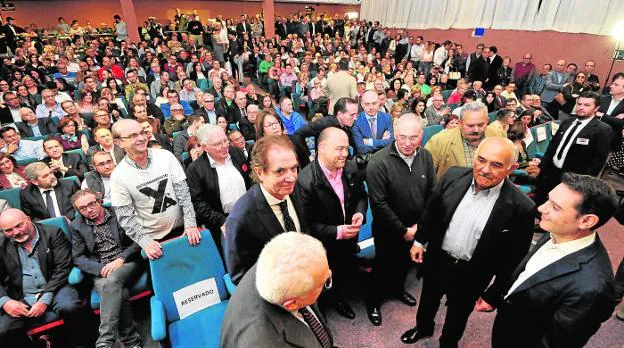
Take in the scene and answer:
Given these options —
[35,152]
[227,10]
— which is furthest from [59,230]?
[227,10]

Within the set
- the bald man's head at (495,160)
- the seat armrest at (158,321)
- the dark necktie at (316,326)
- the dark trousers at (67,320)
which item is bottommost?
the dark trousers at (67,320)

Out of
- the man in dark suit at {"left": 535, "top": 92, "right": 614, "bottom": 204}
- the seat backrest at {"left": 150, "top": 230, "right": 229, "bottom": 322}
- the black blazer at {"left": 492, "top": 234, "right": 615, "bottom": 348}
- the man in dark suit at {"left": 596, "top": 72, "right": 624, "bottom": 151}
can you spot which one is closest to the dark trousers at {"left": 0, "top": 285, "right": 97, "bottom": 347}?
the seat backrest at {"left": 150, "top": 230, "right": 229, "bottom": 322}

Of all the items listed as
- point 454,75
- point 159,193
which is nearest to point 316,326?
point 159,193

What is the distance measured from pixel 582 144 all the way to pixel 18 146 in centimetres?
652

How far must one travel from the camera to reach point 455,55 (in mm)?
9203

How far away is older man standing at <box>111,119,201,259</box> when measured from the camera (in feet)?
6.95

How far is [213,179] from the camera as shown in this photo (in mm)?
2422

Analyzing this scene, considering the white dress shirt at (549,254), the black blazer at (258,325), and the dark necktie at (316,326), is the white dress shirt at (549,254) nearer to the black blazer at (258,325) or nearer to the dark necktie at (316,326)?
the dark necktie at (316,326)

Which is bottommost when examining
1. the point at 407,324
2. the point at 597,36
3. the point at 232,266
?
the point at 407,324

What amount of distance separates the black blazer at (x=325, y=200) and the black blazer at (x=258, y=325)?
953 millimetres

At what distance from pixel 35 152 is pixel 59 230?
2.68m

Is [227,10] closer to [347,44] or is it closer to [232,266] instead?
[347,44]

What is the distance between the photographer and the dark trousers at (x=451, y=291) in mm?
1859

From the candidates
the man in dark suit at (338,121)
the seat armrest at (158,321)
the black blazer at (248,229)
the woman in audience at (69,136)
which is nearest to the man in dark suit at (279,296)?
the black blazer at (248,229)
